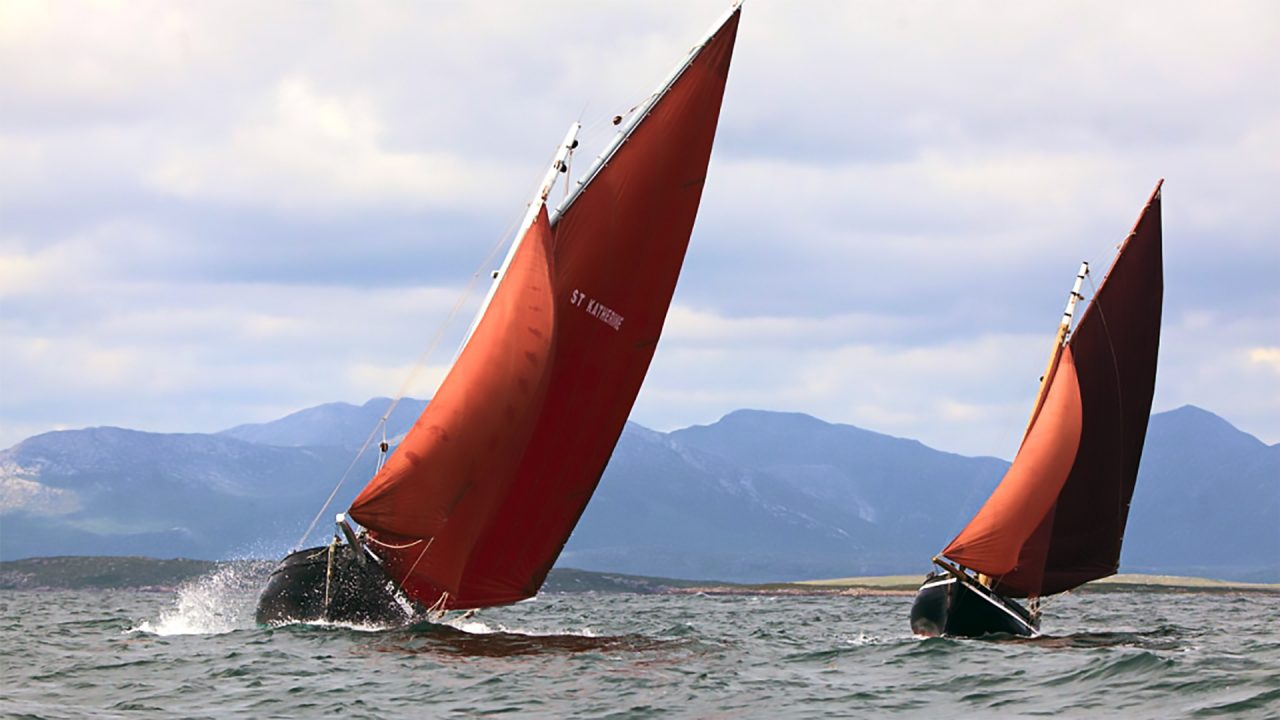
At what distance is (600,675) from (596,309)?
433 inches

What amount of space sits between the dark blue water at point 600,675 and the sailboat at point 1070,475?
9.41 ft

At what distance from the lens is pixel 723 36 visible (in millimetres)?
42719

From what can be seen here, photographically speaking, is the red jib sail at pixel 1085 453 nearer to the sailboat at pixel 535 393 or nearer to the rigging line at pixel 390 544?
the sailboat at pixel 535 393

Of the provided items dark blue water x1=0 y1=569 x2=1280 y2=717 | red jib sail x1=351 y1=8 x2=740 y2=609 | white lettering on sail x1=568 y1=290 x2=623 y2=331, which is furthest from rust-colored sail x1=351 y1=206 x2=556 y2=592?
dark blue water x1=0 y1=569 x2=1280 y2=717

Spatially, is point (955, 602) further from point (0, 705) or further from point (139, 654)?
point (0, 705)

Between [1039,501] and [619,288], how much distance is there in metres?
16.5

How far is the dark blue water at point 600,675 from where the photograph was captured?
29.0 metres

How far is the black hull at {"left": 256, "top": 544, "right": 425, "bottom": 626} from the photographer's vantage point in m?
41.2

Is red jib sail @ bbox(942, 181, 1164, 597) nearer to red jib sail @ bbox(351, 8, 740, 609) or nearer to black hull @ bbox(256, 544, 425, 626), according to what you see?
red jib sail @ bbox(351, 8, 740, 609)

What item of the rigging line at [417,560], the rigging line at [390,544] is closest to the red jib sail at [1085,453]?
the rigging line at [417,560]

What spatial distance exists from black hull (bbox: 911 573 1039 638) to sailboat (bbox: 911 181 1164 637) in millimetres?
30

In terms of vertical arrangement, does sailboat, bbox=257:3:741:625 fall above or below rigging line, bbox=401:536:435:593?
above

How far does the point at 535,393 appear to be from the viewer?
39.0 meters

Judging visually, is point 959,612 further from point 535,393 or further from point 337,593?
point 337,593
